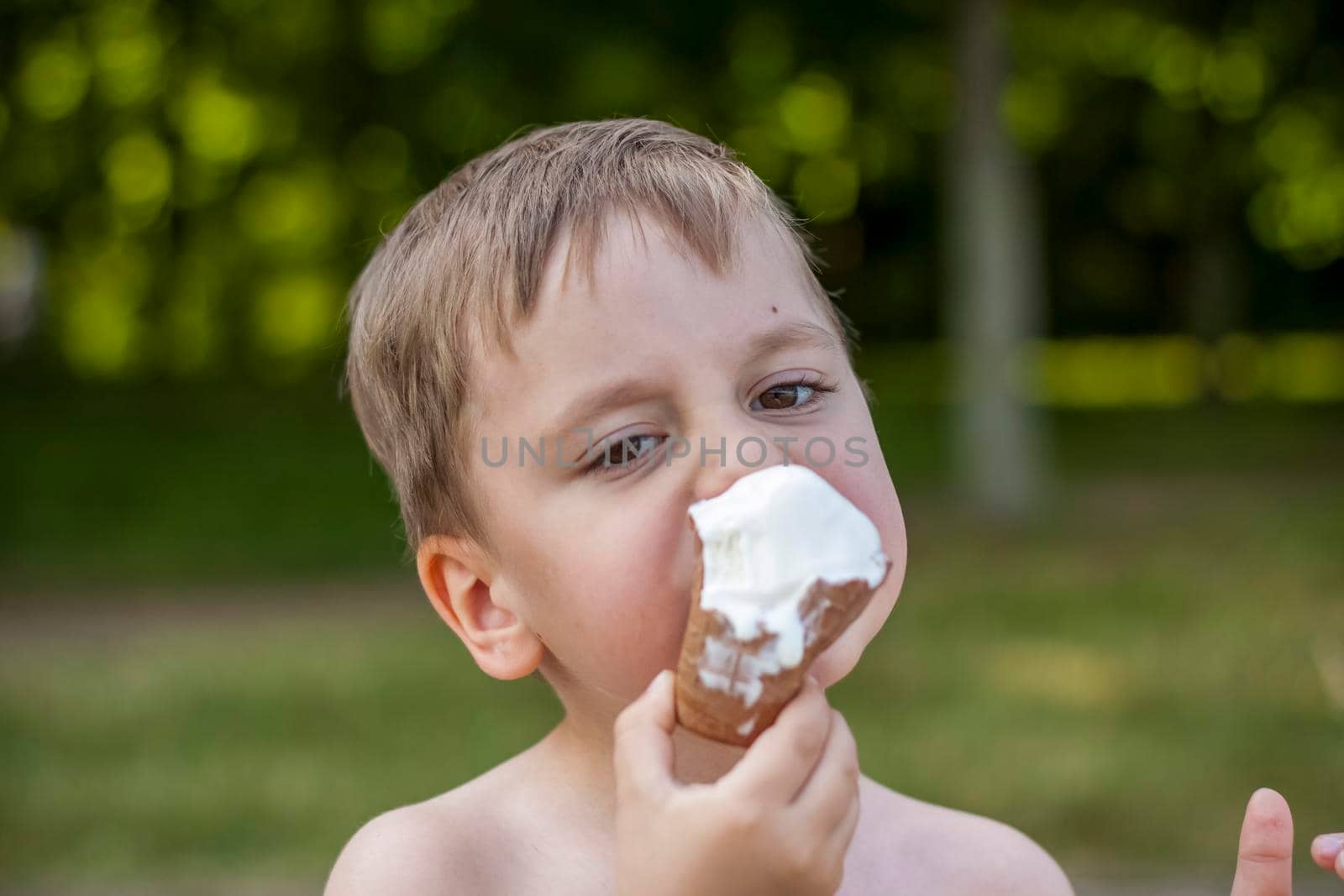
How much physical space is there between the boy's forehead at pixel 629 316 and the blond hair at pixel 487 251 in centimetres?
2

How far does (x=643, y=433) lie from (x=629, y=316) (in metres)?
0.14

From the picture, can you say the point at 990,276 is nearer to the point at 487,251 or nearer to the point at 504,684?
the point at 504,684

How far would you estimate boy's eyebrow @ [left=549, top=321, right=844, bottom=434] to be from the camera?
1.61 metres

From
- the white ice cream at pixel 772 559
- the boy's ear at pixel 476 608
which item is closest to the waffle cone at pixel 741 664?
the white ice cream at pixel 772 559

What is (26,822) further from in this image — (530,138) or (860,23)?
(860,23)

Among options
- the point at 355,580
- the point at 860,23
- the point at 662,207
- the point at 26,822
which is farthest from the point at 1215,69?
the point at 662,207

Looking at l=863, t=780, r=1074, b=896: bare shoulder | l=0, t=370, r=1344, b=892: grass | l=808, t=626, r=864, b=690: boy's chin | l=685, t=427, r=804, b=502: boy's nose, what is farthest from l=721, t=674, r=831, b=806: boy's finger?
l=0, t=370, r=1344, b=892: grass

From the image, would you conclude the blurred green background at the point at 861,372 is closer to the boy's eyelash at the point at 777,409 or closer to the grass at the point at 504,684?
the grass at the point at 504,684

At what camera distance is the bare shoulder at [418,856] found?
5.88 feet

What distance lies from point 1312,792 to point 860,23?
6.85 meters

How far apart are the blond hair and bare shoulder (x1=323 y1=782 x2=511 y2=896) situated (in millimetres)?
394

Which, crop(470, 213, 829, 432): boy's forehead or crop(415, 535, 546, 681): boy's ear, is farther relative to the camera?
crop(415, 535, 546, 681): boy's ear

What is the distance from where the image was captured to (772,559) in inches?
57.6

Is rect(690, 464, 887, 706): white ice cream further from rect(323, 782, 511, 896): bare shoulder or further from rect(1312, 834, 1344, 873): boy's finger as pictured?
rect(1312, 834, 1344, 873): boy's finger
